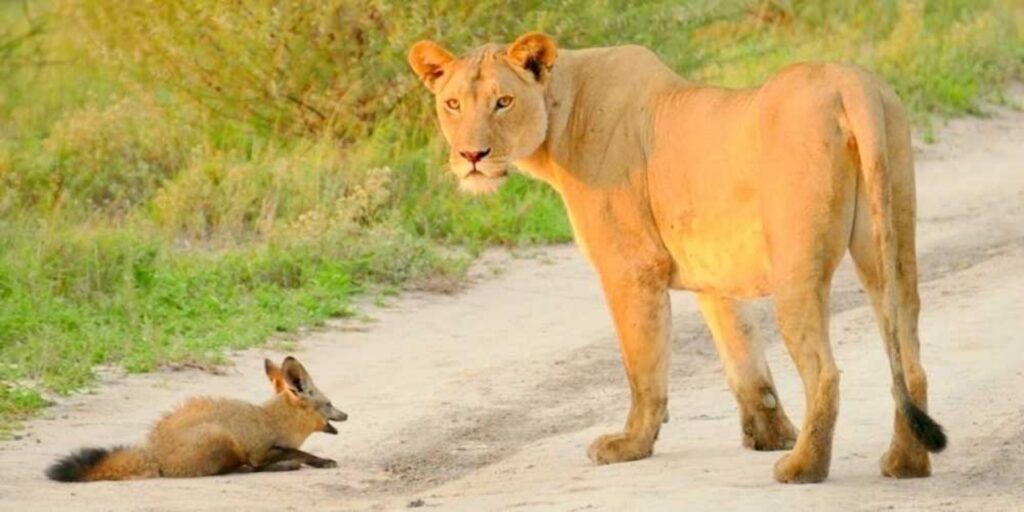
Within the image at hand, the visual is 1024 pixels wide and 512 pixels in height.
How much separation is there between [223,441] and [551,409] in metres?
1.80

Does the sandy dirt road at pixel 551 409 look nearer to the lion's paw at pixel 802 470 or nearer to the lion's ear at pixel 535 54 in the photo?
the lion's paw at pixel 802 470

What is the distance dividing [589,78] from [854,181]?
4.90ft

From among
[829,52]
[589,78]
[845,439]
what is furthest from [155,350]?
[829,52]

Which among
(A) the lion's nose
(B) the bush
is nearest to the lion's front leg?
(A) the lion's nose

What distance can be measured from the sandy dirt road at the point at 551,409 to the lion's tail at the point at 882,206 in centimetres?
30

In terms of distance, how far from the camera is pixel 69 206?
13.6 metres

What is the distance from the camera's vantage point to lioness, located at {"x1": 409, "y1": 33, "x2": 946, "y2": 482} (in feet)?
→ 23.5

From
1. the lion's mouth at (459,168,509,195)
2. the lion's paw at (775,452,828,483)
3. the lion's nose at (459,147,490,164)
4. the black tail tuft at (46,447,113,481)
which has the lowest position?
the lion's paw at (775,452,828,483)

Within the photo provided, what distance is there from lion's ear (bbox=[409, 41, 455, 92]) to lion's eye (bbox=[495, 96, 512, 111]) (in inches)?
10.4

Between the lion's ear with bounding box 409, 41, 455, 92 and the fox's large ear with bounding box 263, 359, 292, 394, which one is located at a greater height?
the lion's ear with bounding box 409, 41, 455, 92

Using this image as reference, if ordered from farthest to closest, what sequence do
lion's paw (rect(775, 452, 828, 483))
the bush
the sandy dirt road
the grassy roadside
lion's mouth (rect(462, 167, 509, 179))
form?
1. the bush
2. the grassy roadside
3. lion's mouth (rect(462, 167, 509, 179))
4. the sandy dirt road
5. lion's paw (rect(775, 452, 828, 483))

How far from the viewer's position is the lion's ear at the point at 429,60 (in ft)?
27.1

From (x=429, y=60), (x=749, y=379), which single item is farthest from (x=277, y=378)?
(x=749, y=379)

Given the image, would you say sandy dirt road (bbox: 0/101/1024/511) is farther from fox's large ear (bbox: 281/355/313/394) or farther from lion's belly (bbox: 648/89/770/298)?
lion's belly (bbox: 648/89/770/298)
